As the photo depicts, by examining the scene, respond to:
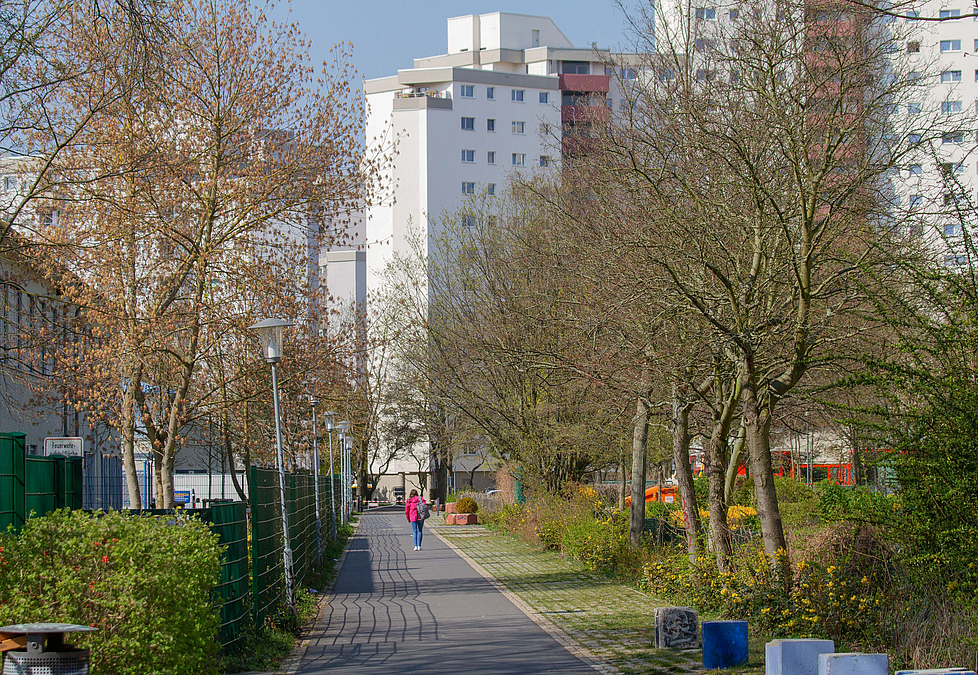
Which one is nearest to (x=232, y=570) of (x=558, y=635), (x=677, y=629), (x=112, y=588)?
(x=112, y=588)

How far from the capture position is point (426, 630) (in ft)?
42.1

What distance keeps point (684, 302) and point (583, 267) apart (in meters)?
3.52

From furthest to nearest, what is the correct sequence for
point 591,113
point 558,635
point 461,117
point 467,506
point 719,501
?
point 461,117 < point 467,506 < point 591,113 < point 719,501 < point 558,635

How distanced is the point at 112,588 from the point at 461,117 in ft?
230

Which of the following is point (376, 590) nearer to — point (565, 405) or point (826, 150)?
point (565, 405)

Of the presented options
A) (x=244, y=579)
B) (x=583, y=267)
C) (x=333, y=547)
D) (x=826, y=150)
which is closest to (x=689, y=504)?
(x=583, y=267)

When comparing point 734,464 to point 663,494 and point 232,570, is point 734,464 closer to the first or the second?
point 232,570

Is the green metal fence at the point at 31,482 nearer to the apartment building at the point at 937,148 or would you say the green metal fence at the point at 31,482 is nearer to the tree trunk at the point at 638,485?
the apartment building at the point at 937,148

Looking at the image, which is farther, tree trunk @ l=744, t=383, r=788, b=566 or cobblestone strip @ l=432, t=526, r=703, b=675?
tree trunk @ l=744, t=383, r=788, b=566

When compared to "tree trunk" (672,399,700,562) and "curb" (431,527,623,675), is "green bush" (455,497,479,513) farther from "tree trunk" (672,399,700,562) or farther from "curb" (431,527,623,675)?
"tree trunk" (672,399,700,562)

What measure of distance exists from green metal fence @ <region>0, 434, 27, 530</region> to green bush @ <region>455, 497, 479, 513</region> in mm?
34781

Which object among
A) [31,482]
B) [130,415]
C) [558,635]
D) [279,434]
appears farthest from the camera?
→ [130,415]

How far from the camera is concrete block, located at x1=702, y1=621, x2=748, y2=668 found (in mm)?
9516

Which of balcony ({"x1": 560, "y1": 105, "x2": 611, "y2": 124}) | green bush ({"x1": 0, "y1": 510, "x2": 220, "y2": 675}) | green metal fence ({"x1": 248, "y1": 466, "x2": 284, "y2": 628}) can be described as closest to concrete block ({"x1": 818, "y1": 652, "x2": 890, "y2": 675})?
green bush ({"x1": 0, "y1": 510, "x2": 220, "y2": 675})
